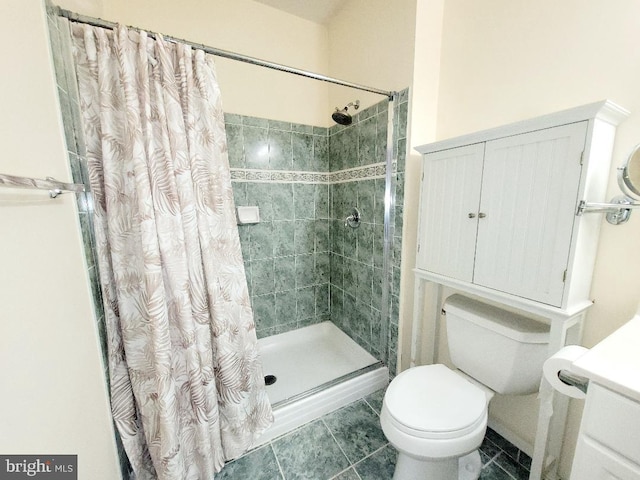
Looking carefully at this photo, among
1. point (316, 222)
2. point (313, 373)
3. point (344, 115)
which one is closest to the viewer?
point (344, 115)

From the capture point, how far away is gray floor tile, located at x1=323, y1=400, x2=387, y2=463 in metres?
1.29

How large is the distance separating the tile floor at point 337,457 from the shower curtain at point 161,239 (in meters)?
0.21

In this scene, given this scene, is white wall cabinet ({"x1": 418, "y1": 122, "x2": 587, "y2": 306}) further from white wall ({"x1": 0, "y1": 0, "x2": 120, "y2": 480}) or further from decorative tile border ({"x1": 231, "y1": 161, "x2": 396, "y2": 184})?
white wall ({"x1": 0, "y1": 0, "x2": 120, "y2": 480})

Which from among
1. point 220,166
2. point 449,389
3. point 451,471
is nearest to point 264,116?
point 220,166

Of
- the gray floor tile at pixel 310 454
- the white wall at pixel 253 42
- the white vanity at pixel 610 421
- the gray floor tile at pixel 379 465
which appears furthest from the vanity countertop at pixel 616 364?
the white wall at pixel 253 42

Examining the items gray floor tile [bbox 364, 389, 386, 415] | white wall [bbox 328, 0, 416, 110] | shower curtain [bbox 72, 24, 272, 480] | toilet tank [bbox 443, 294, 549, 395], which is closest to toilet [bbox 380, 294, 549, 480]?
toilet tank [bbox 443, 294, 549, 395]

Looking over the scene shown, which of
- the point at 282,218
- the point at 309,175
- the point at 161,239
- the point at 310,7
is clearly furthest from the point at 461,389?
the point at 310,7

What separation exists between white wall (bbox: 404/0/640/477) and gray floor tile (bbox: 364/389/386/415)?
0.61 m

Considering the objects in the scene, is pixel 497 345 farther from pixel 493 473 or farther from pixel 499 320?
pixel 493 473

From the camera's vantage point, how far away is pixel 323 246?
2.28m

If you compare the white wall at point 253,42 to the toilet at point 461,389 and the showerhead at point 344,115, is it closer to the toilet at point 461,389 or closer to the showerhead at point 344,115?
the showerhead at point 344,115

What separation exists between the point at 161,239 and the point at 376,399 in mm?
1559

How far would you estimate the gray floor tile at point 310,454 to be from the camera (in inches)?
46.4

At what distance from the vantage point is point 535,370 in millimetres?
1036
